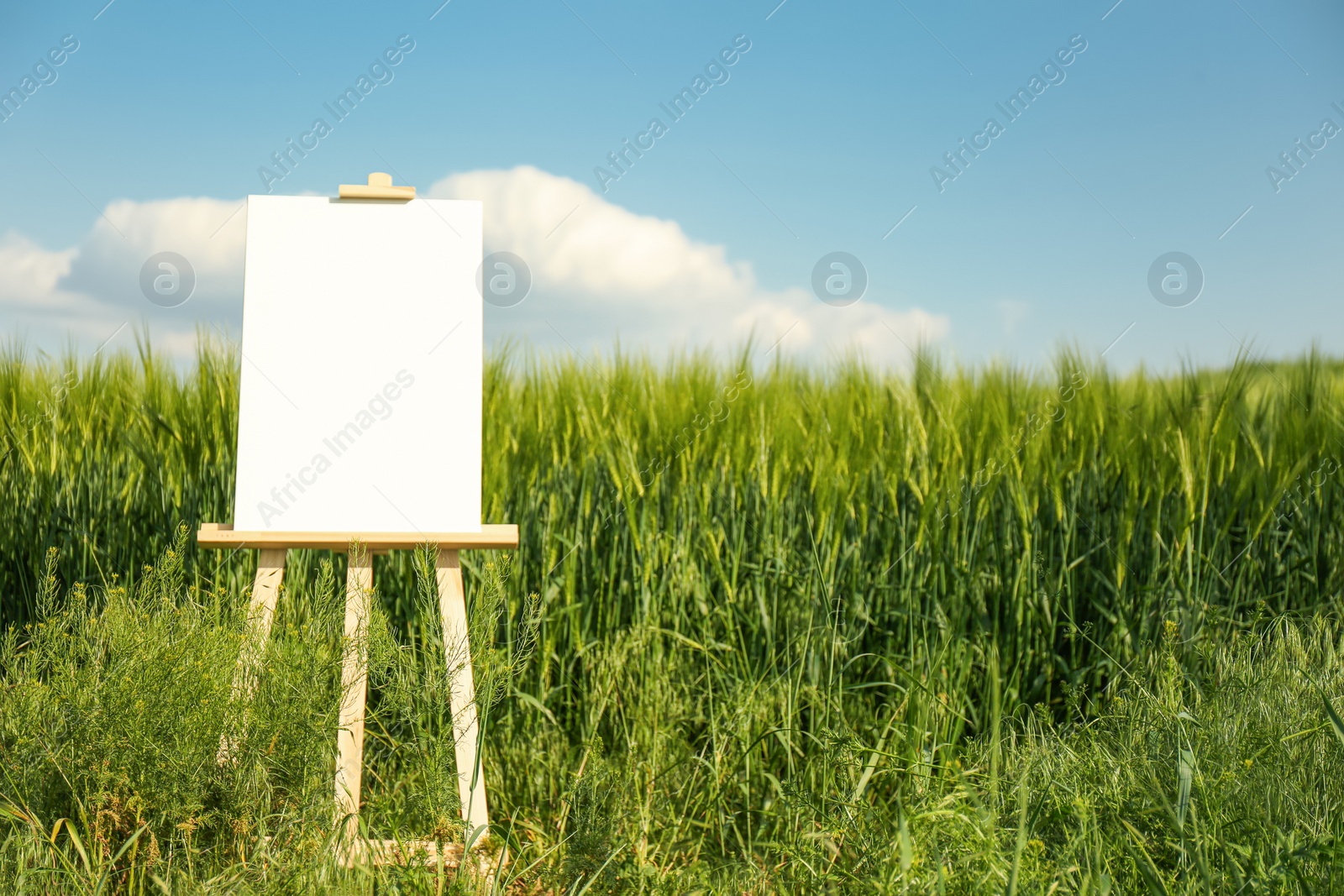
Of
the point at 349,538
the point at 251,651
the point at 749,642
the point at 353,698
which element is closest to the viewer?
the point at 251,651

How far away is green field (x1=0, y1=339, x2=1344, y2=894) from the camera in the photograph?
1.56 meters

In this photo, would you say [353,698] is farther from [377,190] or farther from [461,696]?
[377,190]

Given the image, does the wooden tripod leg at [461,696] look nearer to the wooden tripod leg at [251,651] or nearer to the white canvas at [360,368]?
the white canvas at [360,368]

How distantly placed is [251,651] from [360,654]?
21 cm

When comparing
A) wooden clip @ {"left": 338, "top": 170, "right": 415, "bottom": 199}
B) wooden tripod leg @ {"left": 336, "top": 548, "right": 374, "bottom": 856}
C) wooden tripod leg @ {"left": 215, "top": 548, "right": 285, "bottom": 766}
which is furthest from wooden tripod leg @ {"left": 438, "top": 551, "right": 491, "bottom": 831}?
wooden clip @ {"left": 338, "top": 170, "right": 415, "bottom": 199}

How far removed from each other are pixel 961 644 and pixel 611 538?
39.6 inches

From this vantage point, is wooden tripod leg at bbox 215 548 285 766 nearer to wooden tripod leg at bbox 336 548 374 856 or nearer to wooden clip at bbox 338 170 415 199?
wooden tripod leg at bbox 336 548 374 856

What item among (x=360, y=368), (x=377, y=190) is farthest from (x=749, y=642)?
(x=377, y=190)

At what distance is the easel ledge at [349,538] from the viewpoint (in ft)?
6.45

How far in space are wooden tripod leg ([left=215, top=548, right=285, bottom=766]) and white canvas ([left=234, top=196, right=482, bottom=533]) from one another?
141mm

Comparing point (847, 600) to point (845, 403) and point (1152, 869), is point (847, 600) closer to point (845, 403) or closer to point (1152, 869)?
point (845, 403)

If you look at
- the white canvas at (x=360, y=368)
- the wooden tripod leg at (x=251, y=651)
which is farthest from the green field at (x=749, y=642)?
the white canvas at (x=360, y=368)

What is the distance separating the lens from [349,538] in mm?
1961

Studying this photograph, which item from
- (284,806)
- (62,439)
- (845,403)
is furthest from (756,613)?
(62,439)
